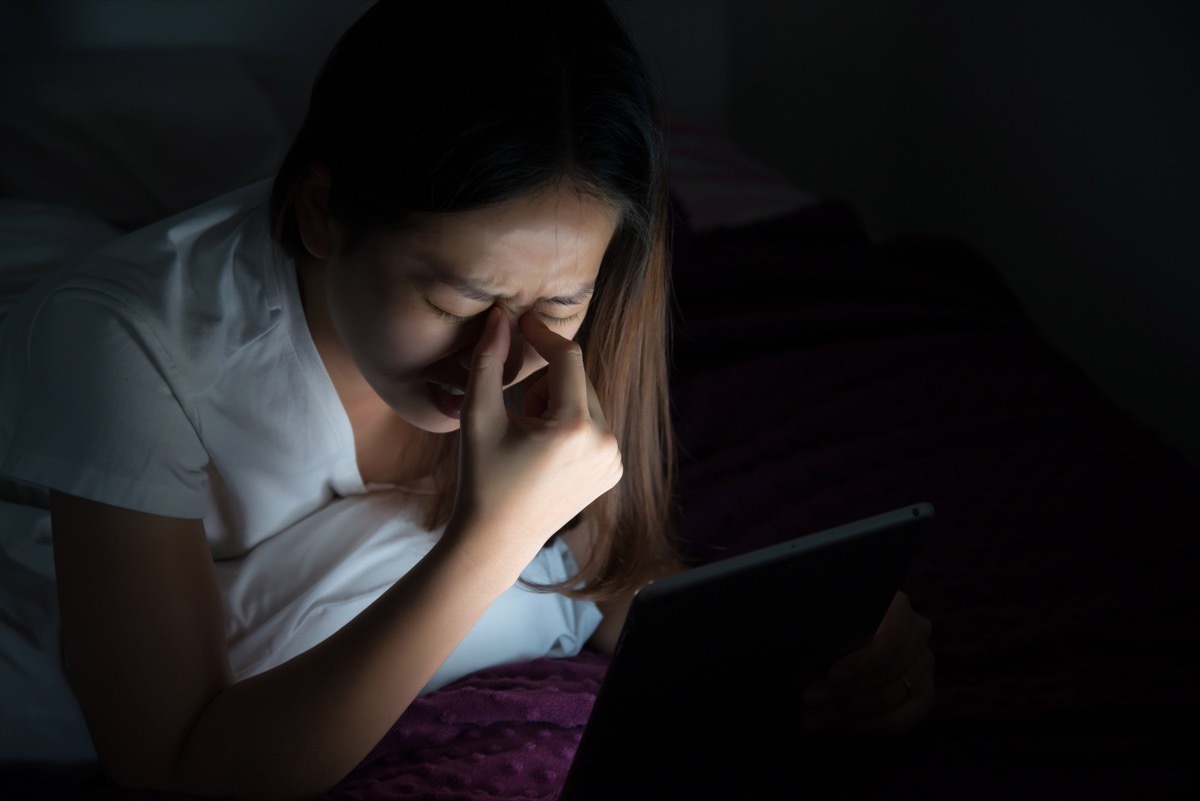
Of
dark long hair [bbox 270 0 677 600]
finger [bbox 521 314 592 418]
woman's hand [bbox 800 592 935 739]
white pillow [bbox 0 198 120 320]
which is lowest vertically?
woman's hand [bbox 800 592 935 739]

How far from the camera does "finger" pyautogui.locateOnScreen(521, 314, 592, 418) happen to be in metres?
0.79

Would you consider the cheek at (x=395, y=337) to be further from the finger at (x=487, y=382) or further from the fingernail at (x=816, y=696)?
the fingernail at (x=816, y=696)

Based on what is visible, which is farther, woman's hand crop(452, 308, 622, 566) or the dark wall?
the dark wall

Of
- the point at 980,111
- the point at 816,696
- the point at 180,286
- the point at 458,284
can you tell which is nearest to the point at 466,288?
the point at 458,284

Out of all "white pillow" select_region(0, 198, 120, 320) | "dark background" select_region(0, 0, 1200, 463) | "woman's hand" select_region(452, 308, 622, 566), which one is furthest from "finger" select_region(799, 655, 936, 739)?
"dark background" select_region(0, 0, 1200, 463)

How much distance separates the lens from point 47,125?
1475 millimetres

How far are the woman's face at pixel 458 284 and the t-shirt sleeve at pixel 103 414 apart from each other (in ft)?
0.49

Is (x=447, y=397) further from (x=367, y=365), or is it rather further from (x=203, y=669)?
(x=203, y=669)

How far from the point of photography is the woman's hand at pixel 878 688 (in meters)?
0.82

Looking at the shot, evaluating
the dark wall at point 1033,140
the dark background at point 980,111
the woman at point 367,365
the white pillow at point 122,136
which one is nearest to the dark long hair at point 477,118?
the woman at point 367,365

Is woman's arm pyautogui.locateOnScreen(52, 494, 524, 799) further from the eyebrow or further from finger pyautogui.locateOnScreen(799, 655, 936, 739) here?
finger pyautogui.locateOnScreen(799, 655, 936, 739)

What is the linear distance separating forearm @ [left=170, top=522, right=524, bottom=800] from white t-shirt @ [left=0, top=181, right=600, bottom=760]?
0.12 metres

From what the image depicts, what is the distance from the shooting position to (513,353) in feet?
2.67

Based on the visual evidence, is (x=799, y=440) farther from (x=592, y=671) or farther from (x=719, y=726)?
(x=719, y=726)
